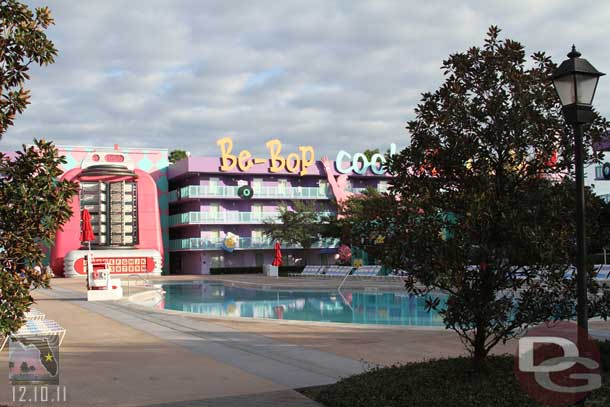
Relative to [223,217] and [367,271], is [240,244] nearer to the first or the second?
[223,217]

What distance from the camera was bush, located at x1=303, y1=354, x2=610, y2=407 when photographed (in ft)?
22.8

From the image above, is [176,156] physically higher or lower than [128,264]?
higher

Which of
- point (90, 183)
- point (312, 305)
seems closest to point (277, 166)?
point (90, 183)

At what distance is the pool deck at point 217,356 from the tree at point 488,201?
220cm

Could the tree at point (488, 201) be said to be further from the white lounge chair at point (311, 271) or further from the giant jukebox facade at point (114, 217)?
the giant jukebox facade at point (114, 217)

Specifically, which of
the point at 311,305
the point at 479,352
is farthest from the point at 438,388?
the point at 311,305

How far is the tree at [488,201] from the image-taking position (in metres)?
7.06

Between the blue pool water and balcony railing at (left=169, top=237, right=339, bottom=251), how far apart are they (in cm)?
2139

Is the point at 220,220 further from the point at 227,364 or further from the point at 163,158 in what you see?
the point at 227,364

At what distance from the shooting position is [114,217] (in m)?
49.2

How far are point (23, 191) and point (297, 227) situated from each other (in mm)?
46161

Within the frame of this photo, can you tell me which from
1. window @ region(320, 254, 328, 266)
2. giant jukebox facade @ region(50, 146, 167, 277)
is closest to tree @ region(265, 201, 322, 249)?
window @ region(320, 254, 328, 266)

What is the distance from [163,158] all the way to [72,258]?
14.1 m

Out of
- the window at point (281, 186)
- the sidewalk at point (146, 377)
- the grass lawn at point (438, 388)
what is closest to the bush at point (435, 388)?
the grass lawn at point (438, 388)
